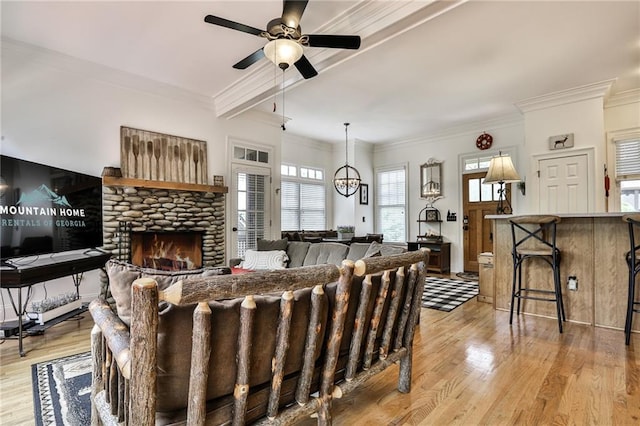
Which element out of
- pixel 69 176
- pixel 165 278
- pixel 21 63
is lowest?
pixel 165 278

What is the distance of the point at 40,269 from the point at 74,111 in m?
2.10

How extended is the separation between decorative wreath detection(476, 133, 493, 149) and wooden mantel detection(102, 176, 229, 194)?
Answer: 194 inches

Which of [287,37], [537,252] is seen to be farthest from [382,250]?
[287,37]

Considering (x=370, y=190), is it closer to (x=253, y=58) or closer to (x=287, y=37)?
(x=253, y=58)

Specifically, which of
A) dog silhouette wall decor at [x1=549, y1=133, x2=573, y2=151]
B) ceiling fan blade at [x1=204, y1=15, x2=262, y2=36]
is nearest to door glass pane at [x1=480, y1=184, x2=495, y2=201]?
dog silhouette wall decor at [x1=549, y1=133, x2=573, y2=151]

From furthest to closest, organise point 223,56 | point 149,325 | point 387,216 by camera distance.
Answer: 1. point 387,216
2. point 223,56
3. point 149,325

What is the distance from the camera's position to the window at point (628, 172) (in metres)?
4.82

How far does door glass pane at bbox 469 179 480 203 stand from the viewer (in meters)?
6.46

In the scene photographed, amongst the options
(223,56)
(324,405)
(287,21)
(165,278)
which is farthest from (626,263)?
(223,56)

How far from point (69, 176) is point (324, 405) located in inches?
143

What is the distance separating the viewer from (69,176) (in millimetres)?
3500

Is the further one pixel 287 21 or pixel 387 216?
pixel 387 216

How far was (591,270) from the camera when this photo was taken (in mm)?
3355

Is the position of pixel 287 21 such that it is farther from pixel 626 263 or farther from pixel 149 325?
pixel 626 263
